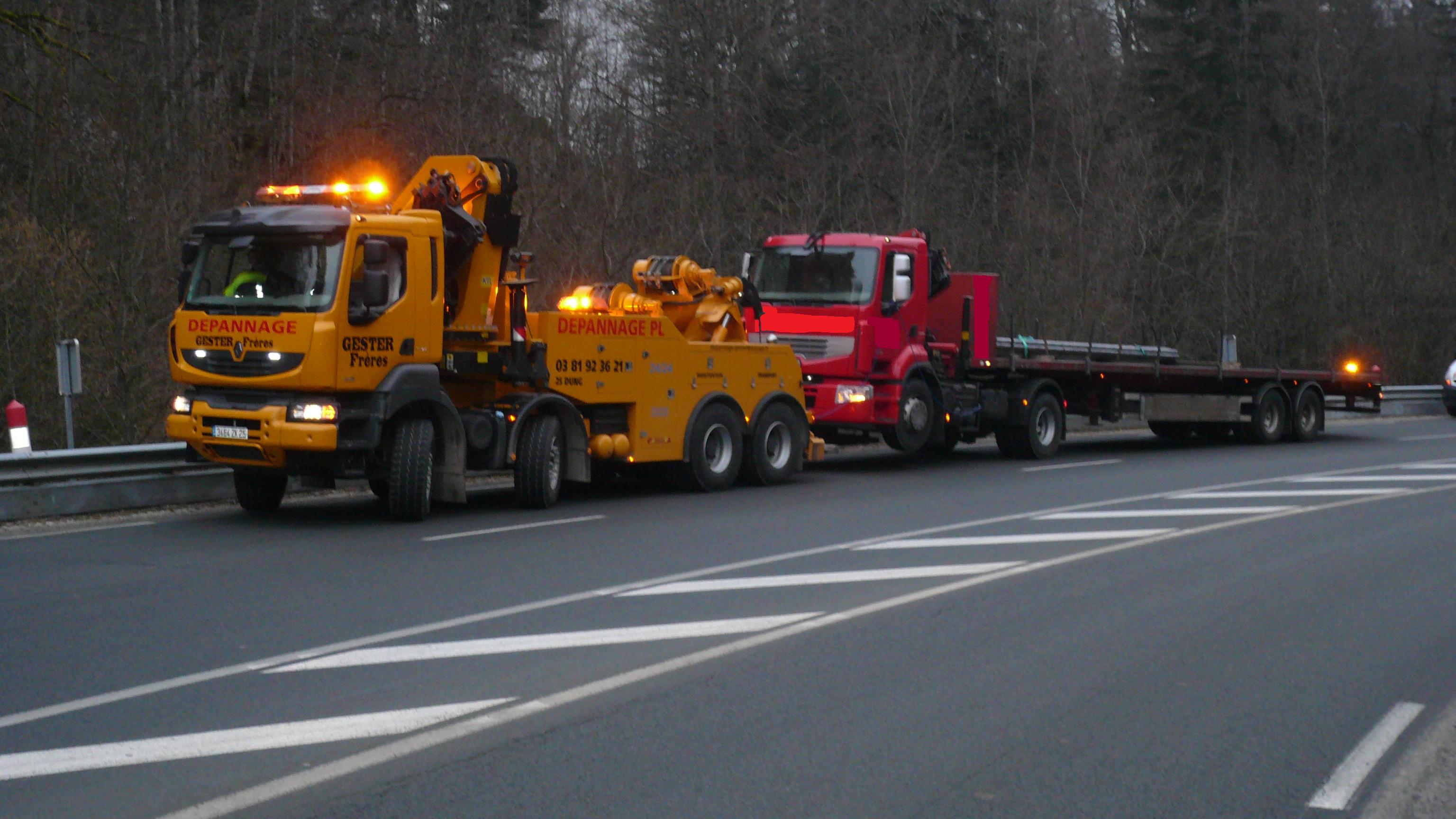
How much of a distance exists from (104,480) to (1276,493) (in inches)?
504

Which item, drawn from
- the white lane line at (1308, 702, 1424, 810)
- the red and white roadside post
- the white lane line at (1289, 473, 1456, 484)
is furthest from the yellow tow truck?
the white lane line at (1308, 702, 1424, 810)

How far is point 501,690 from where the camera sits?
727cm

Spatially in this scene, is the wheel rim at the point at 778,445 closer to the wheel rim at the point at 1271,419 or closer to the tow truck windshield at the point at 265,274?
the tow truck windshield at the point at 265,274

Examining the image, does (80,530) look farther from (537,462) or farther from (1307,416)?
(1307,416)

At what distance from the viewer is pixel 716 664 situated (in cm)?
791

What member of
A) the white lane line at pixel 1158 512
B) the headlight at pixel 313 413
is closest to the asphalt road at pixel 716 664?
the white lane line at pixel 1158 512

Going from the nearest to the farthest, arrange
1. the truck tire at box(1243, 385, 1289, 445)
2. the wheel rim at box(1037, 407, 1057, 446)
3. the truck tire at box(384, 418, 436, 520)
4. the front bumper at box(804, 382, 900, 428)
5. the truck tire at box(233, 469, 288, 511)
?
the truck tire at box(384, 418, 436, 520) < the truck tire at box(233, 469, 288, 511) < the front bumper at box(804, 382, 900, 428) < the wheel rim at box(1037, 407, 1057, 446) < the truck tire at box(1243, 385, 1289, 445)

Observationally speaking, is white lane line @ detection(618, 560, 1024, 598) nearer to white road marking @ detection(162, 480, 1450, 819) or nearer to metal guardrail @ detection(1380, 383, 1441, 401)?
white road marking @ detection(162, 480, 1450, 819)

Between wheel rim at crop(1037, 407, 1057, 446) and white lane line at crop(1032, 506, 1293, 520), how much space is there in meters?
6.78

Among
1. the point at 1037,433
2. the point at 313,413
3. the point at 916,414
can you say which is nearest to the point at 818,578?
the point at 313,413

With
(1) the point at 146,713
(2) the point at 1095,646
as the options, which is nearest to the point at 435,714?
(1) the point at 146,713

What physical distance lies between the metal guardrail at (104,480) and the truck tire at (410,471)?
2.30m

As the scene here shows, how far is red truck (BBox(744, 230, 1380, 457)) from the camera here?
19.7 meters

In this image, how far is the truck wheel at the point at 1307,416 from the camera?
27.7 meters
